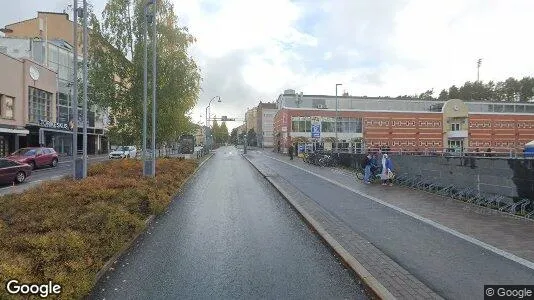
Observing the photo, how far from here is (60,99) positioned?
50094mm

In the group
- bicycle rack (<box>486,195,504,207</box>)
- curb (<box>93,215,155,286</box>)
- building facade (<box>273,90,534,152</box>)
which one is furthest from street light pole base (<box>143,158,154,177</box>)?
building facade (<box>273,90,534,152</box>)

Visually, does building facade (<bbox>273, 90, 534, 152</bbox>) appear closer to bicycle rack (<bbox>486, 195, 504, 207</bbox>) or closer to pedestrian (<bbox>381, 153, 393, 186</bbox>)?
pedestrian (<bbox>381, 153, 393, 186</bbox>)

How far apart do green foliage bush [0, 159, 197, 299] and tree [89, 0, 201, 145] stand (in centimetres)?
1082

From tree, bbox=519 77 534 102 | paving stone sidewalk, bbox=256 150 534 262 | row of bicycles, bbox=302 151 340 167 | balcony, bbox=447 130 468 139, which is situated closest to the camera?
paving stone sidewalk, bbox=256 150 534 262

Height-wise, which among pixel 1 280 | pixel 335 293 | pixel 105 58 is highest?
pixel 105 58

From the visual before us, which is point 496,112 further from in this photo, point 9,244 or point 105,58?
point 9,244

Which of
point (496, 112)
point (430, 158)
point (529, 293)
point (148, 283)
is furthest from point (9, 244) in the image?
point (496, 112)

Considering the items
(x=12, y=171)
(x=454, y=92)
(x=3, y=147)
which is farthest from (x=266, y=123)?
(x=12, y=171)

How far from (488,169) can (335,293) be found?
10.2 meters

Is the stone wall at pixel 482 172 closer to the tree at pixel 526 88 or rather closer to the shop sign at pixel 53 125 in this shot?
the shop sign at pixel 53 125

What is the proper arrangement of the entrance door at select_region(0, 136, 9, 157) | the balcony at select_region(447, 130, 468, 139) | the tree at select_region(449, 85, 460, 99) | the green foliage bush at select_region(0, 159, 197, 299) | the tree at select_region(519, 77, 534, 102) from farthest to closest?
the tree at select_region(449, 85, 460, 99), the tree at select_region(519, 77, 534, 102), the balcony at select_region(447, 130, 468, 139), the entrance door at select_region(0, 136, 9, 157), the green foliage bush at select_region(0, 159, 197, 299)

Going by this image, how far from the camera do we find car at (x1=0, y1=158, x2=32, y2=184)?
66.6ft

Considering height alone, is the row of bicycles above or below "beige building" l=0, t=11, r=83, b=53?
below

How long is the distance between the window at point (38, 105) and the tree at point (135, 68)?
22022 mm
